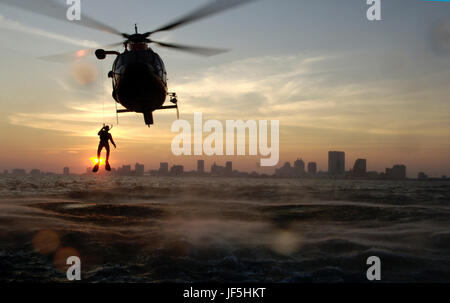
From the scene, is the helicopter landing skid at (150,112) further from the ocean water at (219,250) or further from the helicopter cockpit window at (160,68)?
the ocean water at (219,250)

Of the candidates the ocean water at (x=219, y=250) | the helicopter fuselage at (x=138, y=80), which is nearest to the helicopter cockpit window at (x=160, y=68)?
the helicopter fuselage at (x=138, y=80)

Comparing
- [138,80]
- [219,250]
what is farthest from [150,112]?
[219,250]

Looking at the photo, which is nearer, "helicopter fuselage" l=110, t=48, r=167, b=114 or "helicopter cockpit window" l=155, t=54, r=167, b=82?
"helicopter fuselage" l=110, t=48, r=167, b=114

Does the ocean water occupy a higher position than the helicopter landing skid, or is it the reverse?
the helicopter landing skid

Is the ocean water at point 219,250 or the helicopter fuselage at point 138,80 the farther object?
the ocean water at point 219,250

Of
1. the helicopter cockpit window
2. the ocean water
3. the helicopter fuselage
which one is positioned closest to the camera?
the helicopter fuselage

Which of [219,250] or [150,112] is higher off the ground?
[150,112]

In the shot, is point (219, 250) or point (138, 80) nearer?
point (138, 80)

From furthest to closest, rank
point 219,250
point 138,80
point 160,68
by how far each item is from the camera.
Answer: point 219,250, point 160,68, point 138,80

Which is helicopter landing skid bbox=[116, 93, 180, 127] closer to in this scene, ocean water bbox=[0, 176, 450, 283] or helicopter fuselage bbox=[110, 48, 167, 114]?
helicopter fuselage bbox=[110, 48, 167, 114]

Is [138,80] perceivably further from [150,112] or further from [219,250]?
→ [219,250]

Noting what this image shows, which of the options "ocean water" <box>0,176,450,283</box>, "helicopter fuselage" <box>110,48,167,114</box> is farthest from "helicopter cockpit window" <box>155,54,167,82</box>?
"ocean water" <box>0,176,450,283</box>

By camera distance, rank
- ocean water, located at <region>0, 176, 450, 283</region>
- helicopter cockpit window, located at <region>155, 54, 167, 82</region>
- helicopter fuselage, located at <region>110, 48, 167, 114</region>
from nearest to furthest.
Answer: helicopter fuselage, located at <region>110, 48, 167, 114</region> < helicopter cockpit window, located at <region>155, 54, 167, 82</region> < ocean water, located at <region>0, 176, 450, 283</region>
